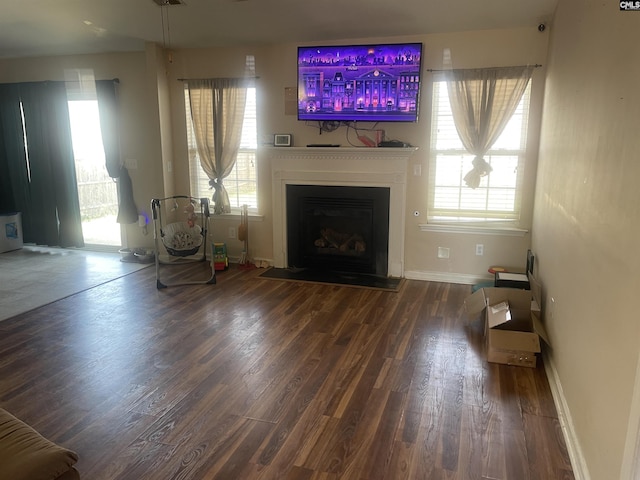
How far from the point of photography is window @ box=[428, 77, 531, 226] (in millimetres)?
4531

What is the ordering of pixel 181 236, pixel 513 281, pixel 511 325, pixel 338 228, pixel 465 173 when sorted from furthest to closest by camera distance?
pixel 338 228 → pixel 181 236 → pixel 465 173 → pixel 513 281 → pixel 511 325

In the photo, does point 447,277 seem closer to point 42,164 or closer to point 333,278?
point 333,278

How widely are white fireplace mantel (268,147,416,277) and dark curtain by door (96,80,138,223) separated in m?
1.92

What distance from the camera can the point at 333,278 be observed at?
16.3 feet

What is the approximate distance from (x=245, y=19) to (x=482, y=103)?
7.58ft

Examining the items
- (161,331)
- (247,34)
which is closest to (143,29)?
(247,34)

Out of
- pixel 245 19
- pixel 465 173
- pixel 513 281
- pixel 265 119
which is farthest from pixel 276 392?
pixel 265 119

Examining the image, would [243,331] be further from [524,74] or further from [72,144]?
[72,144]

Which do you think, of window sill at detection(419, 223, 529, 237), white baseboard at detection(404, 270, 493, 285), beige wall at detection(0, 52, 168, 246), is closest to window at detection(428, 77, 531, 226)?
window sill at detection(419, 223, 529, 237)

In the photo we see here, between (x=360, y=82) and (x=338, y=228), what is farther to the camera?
(x=338, y=228)

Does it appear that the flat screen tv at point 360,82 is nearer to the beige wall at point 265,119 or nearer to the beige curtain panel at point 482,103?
the beige wall at point 265,119

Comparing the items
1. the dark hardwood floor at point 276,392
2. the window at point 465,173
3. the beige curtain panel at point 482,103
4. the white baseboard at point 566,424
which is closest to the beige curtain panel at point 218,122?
the dark hardwood floor at point 276,392

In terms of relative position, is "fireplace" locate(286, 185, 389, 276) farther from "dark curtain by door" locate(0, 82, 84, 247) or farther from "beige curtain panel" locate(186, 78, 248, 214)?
"dark curtain by door" locate(0, 82, 84, 247)

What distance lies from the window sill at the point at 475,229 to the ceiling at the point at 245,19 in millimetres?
1865
